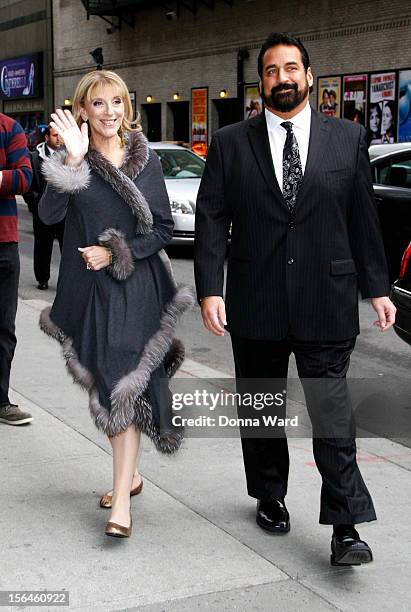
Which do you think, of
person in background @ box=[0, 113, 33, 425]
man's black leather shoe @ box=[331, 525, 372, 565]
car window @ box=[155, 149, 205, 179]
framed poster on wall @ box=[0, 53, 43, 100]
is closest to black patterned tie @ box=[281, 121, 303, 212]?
man's black leather shoe @ box=[331, 525, 372, 565]

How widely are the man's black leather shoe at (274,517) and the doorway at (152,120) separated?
94.5ft

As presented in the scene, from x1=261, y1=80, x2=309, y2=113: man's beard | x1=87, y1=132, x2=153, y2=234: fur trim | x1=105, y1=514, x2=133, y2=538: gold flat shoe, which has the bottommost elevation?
x1=105, y1=514, x2=133, y2=538: gold flat shoe

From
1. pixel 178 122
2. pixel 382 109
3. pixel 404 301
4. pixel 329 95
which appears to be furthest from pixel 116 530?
pixel 178 122

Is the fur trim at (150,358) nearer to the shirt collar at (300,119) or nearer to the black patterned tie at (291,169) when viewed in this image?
the black patterned tie at (291,169)

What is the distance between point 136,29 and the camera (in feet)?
108

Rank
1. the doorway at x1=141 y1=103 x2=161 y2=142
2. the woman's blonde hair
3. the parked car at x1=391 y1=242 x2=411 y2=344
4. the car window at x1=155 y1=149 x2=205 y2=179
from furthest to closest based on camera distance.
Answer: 1. the doorway at x1=141 y1=103 x2=161 y2=142
2. the car window at x1=155 y1=149 x2=205 y2=179
3. the parked car at x1=391 y1=242 x2=411 y2=344
4. the woman's blonde hair

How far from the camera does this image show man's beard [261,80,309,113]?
3725 mm

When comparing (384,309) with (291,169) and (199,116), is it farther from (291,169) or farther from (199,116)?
(199,116)

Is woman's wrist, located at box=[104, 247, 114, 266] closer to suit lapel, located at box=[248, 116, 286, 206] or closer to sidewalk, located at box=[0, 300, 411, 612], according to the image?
suit lapel, located at box=[248, 116, 286, 206]

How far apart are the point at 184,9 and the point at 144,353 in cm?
2747

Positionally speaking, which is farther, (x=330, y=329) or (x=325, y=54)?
(x=325, y=54)

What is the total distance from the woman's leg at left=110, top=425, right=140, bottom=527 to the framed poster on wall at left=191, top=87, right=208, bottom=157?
2511 centimetres

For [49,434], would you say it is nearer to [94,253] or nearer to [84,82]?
[94,253]

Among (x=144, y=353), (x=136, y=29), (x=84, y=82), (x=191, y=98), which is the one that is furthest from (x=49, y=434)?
(x=136, y=29)
